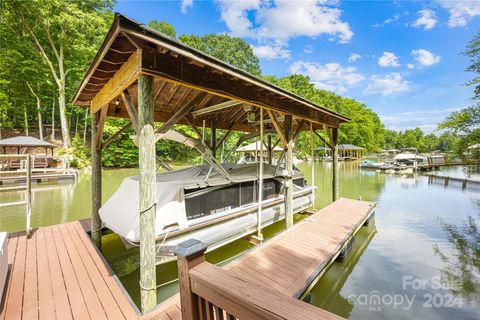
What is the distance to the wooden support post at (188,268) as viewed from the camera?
3.71ft

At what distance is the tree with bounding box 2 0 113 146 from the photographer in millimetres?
13146

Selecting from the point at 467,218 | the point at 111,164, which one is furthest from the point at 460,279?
the point at 111,164

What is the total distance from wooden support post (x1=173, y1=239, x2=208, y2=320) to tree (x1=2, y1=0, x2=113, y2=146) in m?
19.0

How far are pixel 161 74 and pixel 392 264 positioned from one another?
532 centimetres

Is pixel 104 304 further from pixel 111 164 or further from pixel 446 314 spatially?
pixel 111 164

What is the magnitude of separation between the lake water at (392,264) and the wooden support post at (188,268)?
2433mm

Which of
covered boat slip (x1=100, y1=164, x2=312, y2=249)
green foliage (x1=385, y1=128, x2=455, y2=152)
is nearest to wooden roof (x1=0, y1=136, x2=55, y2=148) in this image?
covered boat slip (x1=100, y1=164, x2=312, y2=249)

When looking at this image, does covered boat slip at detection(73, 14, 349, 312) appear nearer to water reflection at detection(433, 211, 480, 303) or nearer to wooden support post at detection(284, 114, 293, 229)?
wooden support post at detection(284, 114, 293, 229)

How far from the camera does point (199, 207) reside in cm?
393

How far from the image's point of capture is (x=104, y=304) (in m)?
2.25

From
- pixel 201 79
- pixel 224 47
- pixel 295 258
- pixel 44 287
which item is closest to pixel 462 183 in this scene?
pixel 295 258

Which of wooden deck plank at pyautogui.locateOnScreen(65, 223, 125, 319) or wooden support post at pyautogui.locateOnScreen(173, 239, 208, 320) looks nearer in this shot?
wooden support post at pyautogui.locateOnScreen(173, 239, 208, 320)

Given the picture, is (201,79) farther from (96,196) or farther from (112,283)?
(96,196)

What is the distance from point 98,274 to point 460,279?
601 cm
